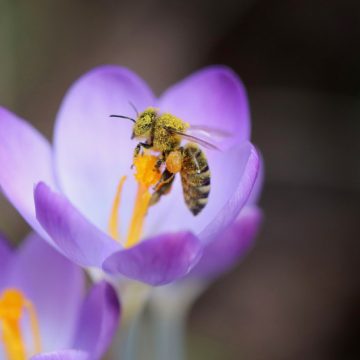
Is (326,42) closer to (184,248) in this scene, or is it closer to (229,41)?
(229,41)

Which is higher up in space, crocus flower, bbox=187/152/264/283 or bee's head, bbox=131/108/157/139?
bee's head, bbox=131/108/157/139

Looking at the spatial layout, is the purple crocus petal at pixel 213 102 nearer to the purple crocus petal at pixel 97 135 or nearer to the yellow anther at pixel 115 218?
the purple crocus petal at pixel 97 135

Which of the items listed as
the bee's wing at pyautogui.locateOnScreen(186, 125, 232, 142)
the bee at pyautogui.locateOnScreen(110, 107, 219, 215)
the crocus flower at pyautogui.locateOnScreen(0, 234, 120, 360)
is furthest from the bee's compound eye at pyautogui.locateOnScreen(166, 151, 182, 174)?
the crocus flower at pyautogui.locateOnScreen(0, 234, 120, 360)

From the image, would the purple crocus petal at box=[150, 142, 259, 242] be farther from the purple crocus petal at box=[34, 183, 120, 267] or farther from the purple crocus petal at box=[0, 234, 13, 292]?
the purple crocus petal at box=[0, 234, 13, 292]

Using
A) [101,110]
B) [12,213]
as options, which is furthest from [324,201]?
[101,110]

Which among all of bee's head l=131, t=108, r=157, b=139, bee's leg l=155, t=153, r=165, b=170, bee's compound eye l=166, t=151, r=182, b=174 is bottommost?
bee's leg l=155, t=153, r=165, b=170
